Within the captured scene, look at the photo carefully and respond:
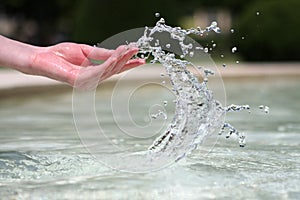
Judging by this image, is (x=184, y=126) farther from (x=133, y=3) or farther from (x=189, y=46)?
(x=133, y=3)

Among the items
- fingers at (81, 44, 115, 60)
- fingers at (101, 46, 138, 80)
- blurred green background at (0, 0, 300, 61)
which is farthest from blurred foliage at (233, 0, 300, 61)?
fingers at (101, 46, 138, 80)

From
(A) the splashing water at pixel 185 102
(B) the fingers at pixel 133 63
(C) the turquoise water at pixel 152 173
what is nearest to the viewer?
(C) the turquoise water at pixel 152 173

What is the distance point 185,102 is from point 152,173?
51 centimetres

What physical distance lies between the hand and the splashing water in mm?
199

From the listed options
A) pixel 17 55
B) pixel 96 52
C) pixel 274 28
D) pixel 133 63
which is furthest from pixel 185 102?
pixel 274 28

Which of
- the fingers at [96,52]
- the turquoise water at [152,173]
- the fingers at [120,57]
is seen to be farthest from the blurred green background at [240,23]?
the fingers at [120,57]

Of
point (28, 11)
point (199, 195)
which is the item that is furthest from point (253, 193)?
point (28, 11)

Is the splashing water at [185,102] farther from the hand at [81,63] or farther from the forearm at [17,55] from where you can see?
the forearm at [17,55]

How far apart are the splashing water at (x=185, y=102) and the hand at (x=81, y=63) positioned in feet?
0.65

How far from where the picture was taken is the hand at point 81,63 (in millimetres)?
2643

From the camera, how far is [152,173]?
104 inches

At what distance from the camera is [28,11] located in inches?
936

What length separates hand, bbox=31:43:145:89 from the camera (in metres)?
2.64

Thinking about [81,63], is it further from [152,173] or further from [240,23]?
[240,23]
